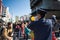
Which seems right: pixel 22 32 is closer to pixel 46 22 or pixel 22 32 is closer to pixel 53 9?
pixel 46 22

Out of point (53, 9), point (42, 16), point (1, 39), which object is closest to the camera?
point (42, 16)

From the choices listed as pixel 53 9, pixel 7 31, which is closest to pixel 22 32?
pixel 7 31

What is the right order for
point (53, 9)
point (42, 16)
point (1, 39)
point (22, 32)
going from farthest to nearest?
point (53, 9)
point (22, 32)
point (1, 39)
point (42, 16)

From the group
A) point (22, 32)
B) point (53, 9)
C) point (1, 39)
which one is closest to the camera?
point (1, 39)

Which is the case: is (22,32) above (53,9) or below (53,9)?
below

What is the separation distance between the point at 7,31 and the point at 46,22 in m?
5.45

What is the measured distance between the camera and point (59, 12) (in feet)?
190

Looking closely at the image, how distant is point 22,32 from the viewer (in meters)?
17.8

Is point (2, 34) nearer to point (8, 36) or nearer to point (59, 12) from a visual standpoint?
point (8, 36)

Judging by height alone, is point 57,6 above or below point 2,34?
above

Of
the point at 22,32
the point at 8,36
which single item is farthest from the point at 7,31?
the point at 22,32

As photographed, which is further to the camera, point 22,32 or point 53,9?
point 53,9

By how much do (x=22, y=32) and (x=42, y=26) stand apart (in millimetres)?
12726

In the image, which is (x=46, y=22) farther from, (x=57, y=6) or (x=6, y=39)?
(x=57, y=6)
